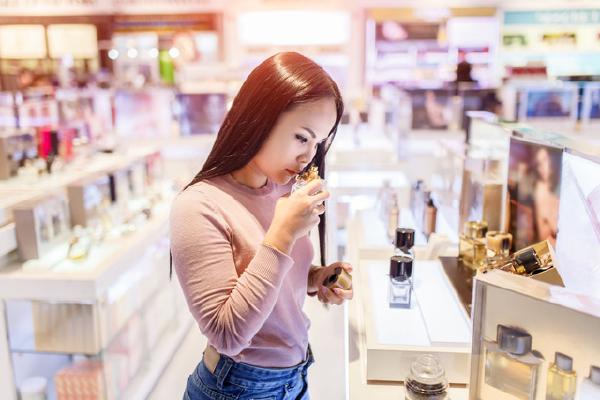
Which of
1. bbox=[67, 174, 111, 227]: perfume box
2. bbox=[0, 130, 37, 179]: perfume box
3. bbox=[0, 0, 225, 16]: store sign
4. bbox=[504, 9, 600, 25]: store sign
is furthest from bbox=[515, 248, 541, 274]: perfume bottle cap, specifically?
bbox=[504, 9, 600, 25]: store sign

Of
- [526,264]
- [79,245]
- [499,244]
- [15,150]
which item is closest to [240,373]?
[526,264]

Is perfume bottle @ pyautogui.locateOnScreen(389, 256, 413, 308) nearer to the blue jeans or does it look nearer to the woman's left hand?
the woman's left hand

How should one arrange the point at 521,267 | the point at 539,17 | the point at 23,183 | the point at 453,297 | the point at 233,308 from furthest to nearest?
the point at 539,17 → the point at 23,183 → the point at 453,297 → the point at 521,267 → the point at 233,308

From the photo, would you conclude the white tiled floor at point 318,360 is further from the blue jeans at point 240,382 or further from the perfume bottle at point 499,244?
the blue jeans at point 240,382

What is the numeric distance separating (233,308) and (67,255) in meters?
1.55

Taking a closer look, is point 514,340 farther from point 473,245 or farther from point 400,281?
point 473,245

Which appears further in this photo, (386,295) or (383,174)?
(383,174)

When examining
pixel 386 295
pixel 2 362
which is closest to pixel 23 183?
pixel 2 362

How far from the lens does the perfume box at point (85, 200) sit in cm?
240

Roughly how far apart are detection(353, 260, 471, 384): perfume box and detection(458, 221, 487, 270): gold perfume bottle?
0.30 feet

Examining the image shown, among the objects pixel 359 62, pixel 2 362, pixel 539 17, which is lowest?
pixel 2 362

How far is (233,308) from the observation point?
90 centimetres

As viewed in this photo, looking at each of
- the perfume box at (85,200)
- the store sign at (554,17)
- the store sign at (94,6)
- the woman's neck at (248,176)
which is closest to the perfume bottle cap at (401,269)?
the woman's neck at (248,176)

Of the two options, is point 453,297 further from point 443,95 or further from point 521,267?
point 443,95
